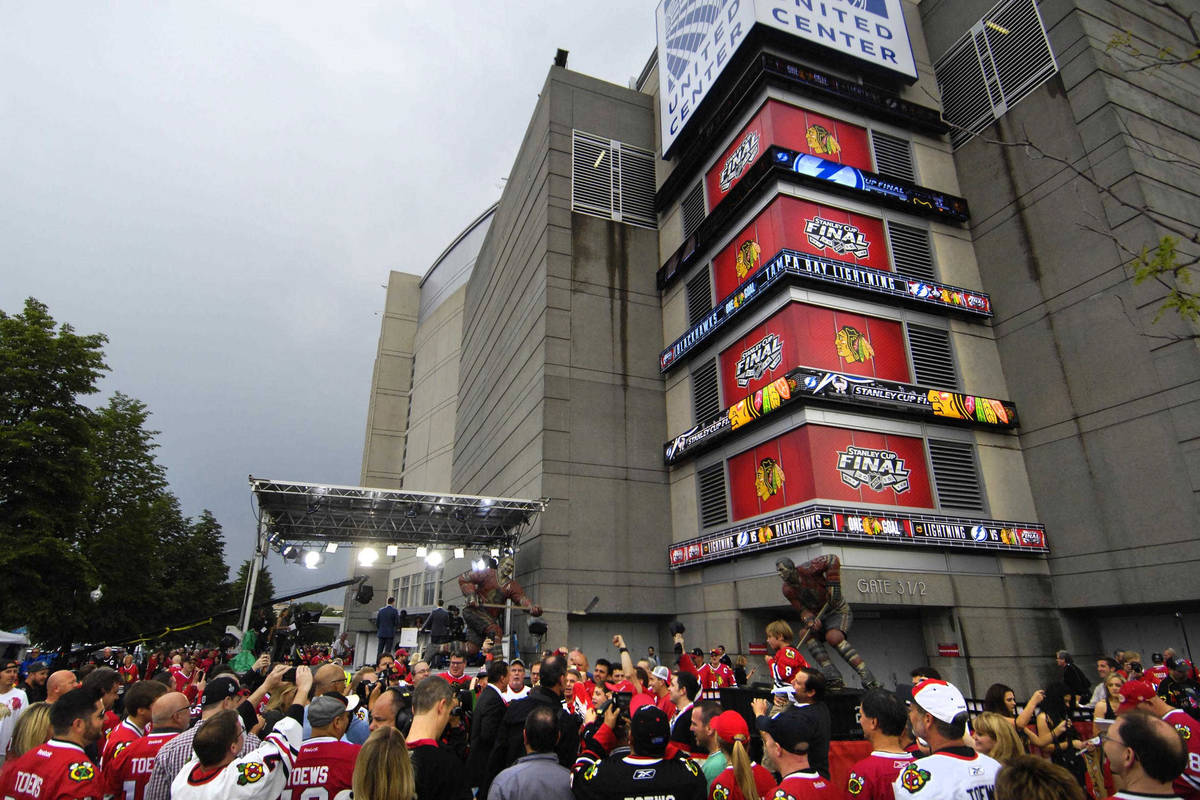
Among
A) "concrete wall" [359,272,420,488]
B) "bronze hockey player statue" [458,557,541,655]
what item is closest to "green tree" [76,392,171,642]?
"bronze hockey player statue" [458,557,541,655]

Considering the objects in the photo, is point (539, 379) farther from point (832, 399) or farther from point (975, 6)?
point (975, 6)

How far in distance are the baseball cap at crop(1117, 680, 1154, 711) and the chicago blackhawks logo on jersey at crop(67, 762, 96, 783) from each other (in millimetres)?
8437

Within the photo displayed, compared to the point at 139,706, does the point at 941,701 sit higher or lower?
higher

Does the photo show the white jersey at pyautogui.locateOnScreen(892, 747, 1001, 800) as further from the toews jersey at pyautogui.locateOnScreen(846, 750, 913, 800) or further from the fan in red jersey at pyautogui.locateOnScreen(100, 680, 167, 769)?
the fan in red jersey at pyautogui.locateOnScreen(100, 680, 167, 769)

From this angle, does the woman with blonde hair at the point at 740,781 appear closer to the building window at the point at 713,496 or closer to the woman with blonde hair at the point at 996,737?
the woman with blonde hair at the point at 996,737

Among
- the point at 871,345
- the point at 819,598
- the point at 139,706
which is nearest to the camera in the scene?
the point at 139,706

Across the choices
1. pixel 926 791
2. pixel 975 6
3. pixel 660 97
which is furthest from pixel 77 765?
pixel 975 6

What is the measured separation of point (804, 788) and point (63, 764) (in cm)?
508

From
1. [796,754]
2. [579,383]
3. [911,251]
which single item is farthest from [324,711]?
[911,251]

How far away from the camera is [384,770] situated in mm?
3523

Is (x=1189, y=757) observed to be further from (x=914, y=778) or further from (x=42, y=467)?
(x=42, y=467)

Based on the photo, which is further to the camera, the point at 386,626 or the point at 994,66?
the point at 994,66

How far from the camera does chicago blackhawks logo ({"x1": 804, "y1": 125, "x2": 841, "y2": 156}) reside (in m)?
21.6

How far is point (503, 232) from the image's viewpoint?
3572 cm
